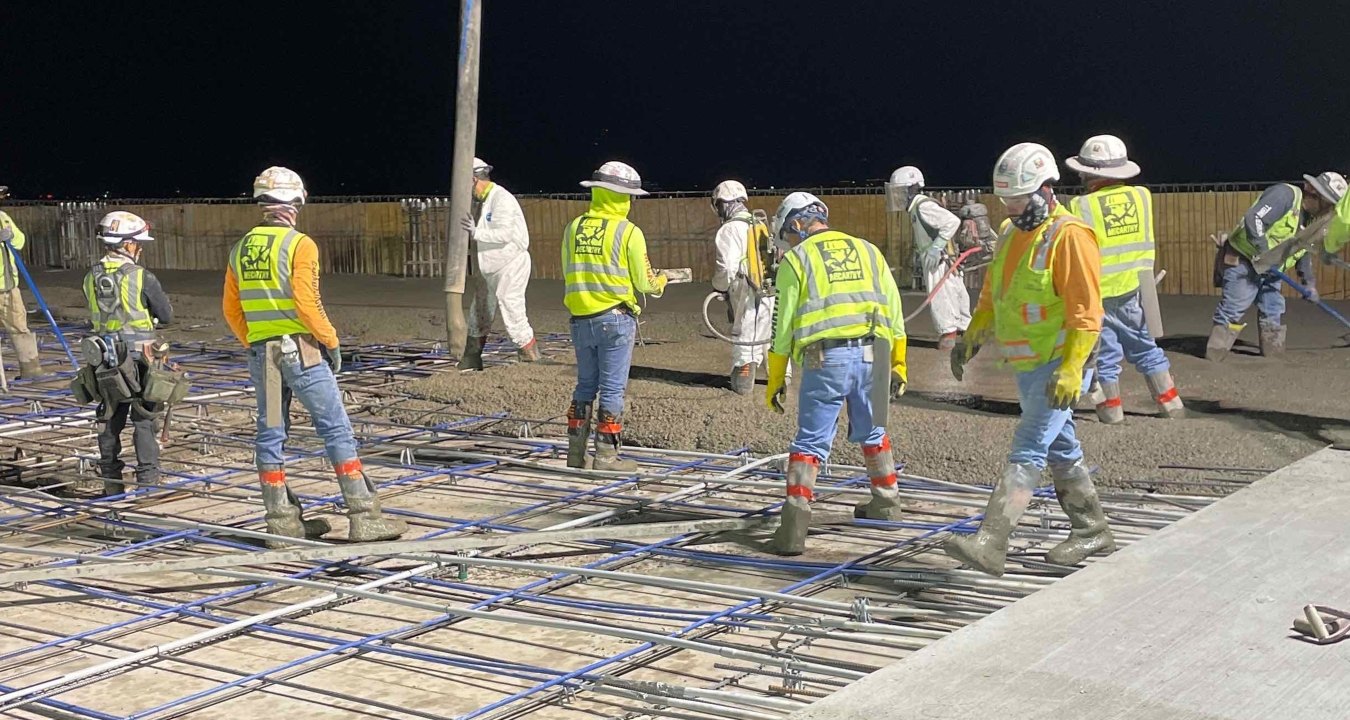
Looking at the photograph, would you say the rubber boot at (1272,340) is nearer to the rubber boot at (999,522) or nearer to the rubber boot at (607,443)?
the rubber boot at (607,443)

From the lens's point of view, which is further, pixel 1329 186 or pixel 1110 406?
pixel 1329 186

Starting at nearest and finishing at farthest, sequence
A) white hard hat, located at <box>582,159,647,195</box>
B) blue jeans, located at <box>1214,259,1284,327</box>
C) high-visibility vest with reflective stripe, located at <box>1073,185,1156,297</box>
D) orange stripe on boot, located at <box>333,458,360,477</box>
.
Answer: orange stripe on boot, located at <box>333,458,360,477</box> < white hard hat, located at <box>582,159,647,195</box> < high-visibility vest with reflective stripe, located at <box>1073,185,1156,297</box> < blue jeans, located at <box>1214,259,1284,327</box>

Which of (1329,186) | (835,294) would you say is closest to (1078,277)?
(835,294)

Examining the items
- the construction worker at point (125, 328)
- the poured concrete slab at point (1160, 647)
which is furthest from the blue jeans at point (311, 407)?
the poured concrete slab at point (1160, 647)

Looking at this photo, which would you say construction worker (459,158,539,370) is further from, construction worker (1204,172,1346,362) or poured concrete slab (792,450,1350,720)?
poured concrete slab (792,450,1350,720)

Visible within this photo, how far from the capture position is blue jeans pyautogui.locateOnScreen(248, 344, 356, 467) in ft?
24.3

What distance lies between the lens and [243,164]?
3098 centimetres

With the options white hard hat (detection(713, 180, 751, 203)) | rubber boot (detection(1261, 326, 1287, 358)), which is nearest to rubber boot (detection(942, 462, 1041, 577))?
white hard hat (detection(713, 180, 751, 203))

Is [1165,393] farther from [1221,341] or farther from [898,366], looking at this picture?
[898,366]

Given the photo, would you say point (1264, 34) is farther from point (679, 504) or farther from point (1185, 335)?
point (679, 504)

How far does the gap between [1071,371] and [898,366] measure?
54.5 inches

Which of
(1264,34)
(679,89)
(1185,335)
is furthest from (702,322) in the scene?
(679,89)

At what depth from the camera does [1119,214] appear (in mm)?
9555

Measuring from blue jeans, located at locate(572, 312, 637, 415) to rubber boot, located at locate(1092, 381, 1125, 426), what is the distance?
311 centimetres
